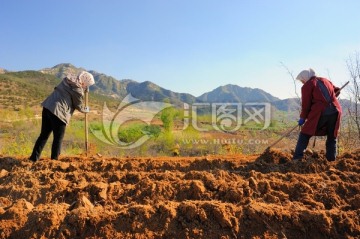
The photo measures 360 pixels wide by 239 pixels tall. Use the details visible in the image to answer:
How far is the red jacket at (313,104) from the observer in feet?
17.7

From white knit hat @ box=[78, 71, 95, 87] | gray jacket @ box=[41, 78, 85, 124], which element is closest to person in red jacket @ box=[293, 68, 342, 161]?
white knit hat @ box=[78, 71, 95, 87]

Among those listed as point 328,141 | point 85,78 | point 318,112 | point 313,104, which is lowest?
point 328,141

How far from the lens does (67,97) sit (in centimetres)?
561

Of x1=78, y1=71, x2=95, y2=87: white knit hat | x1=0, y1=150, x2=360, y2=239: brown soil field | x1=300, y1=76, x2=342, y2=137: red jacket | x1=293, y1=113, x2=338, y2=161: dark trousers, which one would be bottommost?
x1=0, y1=150, x2=360, y2=239: brown soil field

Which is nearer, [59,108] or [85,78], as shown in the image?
[59,108]

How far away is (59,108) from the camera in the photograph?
5484mm

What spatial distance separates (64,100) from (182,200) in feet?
9.53

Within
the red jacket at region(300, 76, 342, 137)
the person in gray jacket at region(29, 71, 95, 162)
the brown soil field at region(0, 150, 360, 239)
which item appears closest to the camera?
the brown soil field at region(0, 150, 360, 239)

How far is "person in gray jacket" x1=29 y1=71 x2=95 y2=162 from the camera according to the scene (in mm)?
5496

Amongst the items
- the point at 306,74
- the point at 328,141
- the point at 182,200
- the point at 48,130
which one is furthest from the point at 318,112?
the point at 48,130

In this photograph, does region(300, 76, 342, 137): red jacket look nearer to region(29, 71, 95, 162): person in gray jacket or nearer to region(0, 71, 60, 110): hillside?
region(29, 71, 95, 162): person in gray jacket

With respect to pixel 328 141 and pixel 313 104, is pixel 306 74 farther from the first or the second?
pixel 328 141

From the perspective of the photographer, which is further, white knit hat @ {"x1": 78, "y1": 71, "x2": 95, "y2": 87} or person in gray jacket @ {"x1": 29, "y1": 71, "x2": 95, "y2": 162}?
white knit hat @ {"x1": 78, "y1": 71, "x2": 95, "y2": 87}

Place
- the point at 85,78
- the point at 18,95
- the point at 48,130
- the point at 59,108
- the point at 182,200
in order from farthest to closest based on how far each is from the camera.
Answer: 1. the point at 18,95
2. the point at 85,78
3. the point at 48,130
4. the point at 59,108
5. the point at 182,200
